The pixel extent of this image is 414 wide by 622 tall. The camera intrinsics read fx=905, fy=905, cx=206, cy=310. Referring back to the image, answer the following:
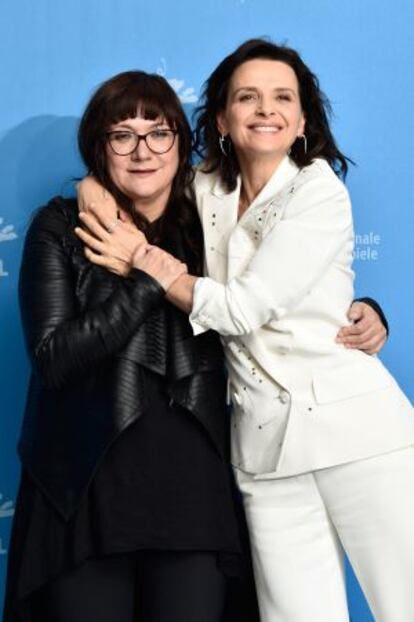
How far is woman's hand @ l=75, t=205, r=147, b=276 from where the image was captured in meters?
1.48

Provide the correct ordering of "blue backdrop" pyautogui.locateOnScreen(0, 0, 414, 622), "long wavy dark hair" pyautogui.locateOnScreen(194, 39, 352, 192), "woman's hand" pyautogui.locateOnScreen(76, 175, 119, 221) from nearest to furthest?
"woman's hand" pyautogui.locateOnScreen(76, 175, 119, 221)
"long wavy dark hair" pyautogui.locateOnScreen(194, 39, 352, 192)
"blue backdrop" pyautogui.locateOnScreen(0, 0, 414, 622)

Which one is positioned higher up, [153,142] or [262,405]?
[153,142]

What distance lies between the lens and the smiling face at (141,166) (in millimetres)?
1521

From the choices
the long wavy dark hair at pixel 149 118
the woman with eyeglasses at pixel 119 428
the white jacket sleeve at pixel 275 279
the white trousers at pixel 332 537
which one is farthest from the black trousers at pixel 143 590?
the long wavy dark hair at pixel 149 118

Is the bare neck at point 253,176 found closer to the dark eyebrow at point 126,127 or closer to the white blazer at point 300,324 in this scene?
the white blazer at point 300,324

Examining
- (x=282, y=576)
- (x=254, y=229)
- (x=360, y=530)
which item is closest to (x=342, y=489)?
(x=360, y=530)

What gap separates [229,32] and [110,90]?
50cm

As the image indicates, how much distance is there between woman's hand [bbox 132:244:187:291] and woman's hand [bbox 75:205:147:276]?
2 centimetres

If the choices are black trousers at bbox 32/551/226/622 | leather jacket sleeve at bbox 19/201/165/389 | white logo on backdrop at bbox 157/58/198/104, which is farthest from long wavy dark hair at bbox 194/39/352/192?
black trousers at bbox 32/551/226/622

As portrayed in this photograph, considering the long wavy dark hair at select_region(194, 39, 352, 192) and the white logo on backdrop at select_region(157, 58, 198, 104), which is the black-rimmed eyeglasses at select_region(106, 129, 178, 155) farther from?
the white logo on backdrop at select_region(157, 58, 198, 104)

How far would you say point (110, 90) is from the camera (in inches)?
60.2

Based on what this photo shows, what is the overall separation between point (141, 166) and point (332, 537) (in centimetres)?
71

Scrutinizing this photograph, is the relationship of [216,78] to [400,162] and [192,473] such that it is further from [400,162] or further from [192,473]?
[192,473]

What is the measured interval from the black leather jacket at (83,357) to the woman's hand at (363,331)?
0.25 meters
